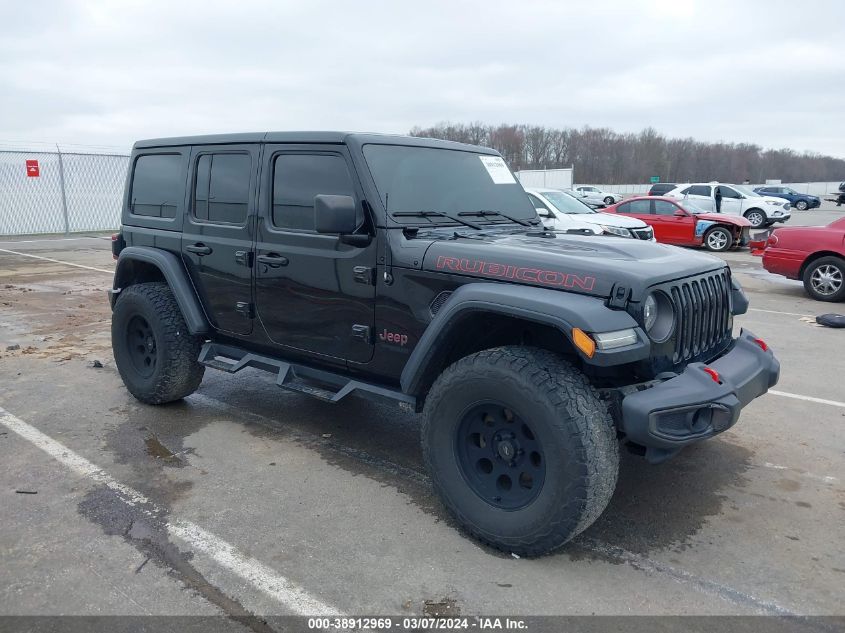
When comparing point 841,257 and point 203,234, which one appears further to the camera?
point 841,257

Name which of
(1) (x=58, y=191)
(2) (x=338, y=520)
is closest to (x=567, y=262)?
(2) (x=338, y=520)

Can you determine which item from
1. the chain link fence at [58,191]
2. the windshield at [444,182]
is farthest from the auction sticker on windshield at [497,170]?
the chain link fence at [58,191]

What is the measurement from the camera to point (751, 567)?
10.4ft

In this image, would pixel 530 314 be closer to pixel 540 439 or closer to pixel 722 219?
pixel 540 439

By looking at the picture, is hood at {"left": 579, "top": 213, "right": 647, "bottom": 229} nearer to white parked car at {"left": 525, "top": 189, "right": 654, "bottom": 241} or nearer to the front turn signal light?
white parked car at {"left": 525, "top": 189, "right": 654, "bottom": 241}

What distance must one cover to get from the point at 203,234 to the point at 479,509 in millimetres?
2828

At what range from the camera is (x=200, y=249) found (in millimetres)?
4852

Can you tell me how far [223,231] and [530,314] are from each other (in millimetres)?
2508

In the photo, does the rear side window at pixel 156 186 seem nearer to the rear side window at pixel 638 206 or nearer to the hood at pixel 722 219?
the rear side window at pixel 638 206

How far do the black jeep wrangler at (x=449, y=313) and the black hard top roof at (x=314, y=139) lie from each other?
0.02 metres

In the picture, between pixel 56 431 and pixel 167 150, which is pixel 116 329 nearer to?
pixel 56 431

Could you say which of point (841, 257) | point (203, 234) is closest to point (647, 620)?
point (203, 234)

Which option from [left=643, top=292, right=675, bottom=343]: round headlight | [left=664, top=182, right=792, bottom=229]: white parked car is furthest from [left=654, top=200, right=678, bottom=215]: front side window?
[left=643, top=292, right=675, bottom=343]: round headlight

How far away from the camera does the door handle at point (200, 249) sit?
4801mm
